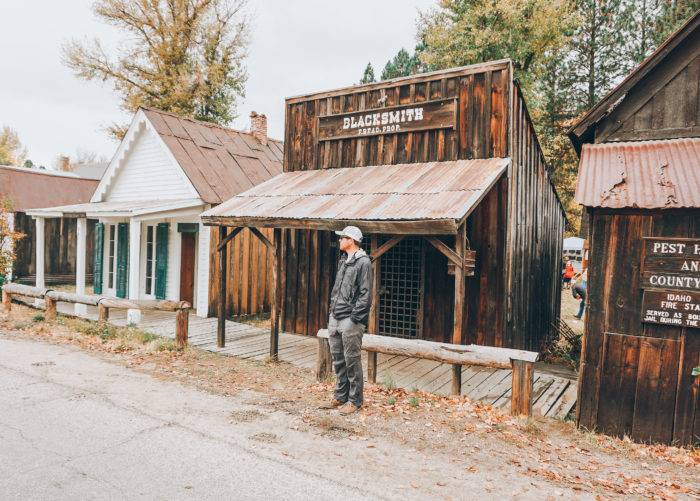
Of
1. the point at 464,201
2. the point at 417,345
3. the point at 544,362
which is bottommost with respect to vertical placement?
the point at 544,362

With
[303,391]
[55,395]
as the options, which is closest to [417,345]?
[303,391]

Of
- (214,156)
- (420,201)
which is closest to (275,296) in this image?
(420,201)

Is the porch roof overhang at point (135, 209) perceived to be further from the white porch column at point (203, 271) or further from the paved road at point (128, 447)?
the paved road at point (128, 447)

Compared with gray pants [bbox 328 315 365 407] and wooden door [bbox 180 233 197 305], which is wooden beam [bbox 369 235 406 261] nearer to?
gray pants [bbox 328 315 365 407]

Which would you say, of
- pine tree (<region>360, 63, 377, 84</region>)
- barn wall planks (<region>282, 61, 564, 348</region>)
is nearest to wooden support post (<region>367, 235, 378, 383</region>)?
barn wall planks (<region>282, 61, 564, 348</region>)

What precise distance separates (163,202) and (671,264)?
40.1 feet

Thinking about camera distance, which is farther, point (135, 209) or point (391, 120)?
point (135, 209)

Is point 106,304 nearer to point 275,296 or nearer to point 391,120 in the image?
point 275,296

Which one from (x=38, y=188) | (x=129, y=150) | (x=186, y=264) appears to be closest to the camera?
(x=186, y=264)

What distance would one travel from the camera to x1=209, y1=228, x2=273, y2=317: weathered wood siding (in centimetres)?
1355

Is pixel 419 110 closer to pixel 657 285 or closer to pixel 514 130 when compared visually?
pixel 514 130

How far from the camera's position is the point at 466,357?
21.5 feet

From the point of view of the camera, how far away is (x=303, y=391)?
6988 millimetres

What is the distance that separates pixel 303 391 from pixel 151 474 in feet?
9.78
